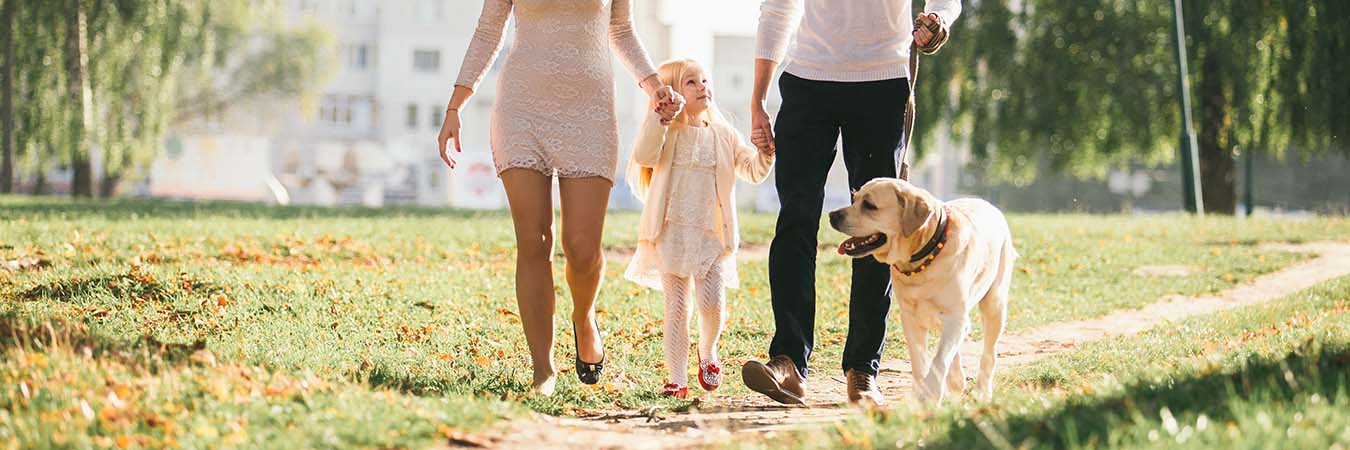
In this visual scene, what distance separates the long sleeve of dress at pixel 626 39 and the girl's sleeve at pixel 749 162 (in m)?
0.52

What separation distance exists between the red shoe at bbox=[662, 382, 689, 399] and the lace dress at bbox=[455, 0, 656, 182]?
3.27 ft

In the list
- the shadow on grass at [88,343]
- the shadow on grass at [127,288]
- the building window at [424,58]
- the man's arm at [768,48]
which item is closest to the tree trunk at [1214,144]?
the shadow on grass at [127,288]

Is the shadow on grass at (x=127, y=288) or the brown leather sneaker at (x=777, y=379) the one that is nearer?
the brown leather sneaker at (x=777, y=379)

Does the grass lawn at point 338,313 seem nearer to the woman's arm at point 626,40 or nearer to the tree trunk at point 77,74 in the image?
the woman's arm at point 626,40

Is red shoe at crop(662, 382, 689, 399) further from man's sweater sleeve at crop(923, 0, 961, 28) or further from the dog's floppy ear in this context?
man's sweater sleeve at crop(923, 0, 961, 28)

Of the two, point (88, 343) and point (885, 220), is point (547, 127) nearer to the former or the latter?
point (885, 220)

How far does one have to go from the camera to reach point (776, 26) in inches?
243

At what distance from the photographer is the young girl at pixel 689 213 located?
632 cm

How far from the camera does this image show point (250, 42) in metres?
54.1

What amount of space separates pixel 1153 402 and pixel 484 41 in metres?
3.07

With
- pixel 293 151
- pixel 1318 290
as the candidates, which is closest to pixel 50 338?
pixel 1318 290

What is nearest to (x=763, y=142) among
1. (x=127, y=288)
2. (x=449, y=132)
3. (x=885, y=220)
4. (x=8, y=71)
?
(x=885, y=220)

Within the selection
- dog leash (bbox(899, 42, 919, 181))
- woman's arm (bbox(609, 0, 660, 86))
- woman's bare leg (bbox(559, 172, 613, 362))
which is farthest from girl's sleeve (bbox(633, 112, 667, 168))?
dog leash (bbox(899, 42, 919, 181))

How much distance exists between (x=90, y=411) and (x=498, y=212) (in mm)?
16487
